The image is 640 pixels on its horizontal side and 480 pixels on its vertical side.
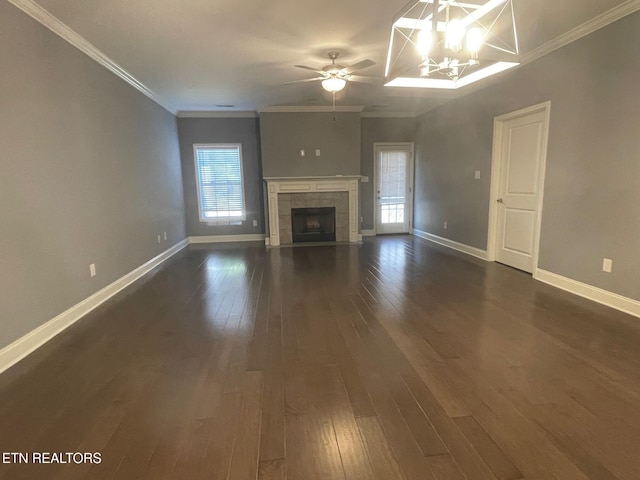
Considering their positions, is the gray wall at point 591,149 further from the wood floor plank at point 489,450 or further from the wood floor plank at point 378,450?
the wood floor plank at point 378,450

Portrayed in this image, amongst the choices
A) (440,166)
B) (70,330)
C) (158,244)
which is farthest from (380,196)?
(70,330)

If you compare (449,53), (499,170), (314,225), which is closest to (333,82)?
(449,53)

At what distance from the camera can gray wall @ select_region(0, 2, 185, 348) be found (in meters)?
2.47

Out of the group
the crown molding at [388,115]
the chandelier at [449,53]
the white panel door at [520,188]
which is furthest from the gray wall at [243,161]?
the chandelier at [449,53]

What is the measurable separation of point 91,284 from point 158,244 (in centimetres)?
210

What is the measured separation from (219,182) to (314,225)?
2263mm

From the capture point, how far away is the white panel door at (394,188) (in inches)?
305

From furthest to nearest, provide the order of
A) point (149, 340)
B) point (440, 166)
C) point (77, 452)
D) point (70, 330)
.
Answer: point (440, 166), point (70, 330), point (149, 340), point (77, 452)

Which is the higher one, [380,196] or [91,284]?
[380,196]

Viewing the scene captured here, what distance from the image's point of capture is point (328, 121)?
22.9 ft

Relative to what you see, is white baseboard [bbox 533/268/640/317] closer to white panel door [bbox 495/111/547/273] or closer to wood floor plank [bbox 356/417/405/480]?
white panel door [bbox 495/111/547/273]

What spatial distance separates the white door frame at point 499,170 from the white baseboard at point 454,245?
20 cm

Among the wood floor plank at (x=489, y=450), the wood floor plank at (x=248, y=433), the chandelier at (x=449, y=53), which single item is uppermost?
the chandelier at (x=449, y=53)

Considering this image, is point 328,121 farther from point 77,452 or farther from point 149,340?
point 77,452
